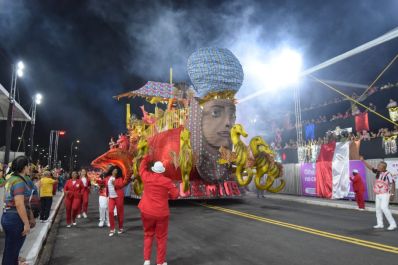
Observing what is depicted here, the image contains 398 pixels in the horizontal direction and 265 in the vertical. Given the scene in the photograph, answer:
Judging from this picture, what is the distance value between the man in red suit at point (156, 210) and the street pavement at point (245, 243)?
60 centimetres

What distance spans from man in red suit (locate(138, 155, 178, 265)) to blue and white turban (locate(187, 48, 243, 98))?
34.8 ft

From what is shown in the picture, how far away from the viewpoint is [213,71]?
1556 cm

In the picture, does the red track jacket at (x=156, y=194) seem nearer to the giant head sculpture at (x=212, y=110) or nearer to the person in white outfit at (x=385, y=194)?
the person in white outfit at (x=385, y=194)

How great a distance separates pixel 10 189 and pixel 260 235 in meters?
5.65

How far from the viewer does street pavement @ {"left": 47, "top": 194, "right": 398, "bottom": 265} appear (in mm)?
5613


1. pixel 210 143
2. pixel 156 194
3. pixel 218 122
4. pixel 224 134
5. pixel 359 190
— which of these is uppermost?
pixel 218 122

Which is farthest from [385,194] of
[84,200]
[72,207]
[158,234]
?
[84,200]

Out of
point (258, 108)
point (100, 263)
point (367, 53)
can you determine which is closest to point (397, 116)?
point (367, 53)

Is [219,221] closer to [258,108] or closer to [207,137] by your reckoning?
[207,137]

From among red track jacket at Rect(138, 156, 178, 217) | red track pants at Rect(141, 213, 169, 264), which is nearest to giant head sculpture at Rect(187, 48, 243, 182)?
red track jacket at Rect(138, 156, 178, 217)

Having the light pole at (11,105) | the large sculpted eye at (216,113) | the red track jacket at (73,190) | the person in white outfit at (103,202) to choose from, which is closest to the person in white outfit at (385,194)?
the person in white outfit at (103,202)

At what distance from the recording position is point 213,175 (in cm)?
1486

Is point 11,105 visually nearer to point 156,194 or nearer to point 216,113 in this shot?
point 216,113

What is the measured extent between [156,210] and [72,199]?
589 centimetres
